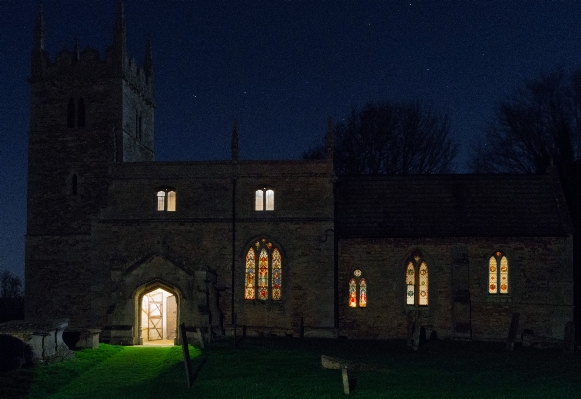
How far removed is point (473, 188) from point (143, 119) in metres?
19.0

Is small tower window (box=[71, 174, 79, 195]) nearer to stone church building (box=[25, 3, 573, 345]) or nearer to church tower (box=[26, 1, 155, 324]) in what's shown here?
church tower (box=[26, 1, 155, 324])

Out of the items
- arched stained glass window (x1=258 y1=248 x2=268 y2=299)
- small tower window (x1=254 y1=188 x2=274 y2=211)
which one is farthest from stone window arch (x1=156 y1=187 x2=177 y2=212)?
arched stained glass window (x1=258 y1=248 x2=268 y2=299)

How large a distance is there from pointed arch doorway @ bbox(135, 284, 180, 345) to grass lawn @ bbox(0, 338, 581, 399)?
3613mm

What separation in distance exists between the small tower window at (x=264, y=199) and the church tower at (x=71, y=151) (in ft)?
25.5

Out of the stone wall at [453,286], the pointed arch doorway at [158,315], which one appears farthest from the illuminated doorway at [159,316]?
the stone wall at [453,286]

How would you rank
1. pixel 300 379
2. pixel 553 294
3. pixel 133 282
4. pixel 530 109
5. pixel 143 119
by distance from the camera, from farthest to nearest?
pixel 530 109 < pixel 143 119 < pixel 553 294 < pixel 133 282 < pixel 300 379

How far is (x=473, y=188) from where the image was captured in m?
39.7

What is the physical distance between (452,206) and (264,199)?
9.38m

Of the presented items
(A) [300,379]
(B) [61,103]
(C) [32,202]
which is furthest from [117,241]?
(A) [300,379]

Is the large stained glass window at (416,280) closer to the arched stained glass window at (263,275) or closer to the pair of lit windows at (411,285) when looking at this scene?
the pair of lit windows at (411,285)

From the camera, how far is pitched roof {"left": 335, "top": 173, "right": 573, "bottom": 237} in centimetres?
3734

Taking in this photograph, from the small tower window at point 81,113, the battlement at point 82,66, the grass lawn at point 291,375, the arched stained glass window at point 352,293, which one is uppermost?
the battlement at point 82,66

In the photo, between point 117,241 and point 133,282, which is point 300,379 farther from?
point 117,241

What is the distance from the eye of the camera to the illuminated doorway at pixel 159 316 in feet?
116
